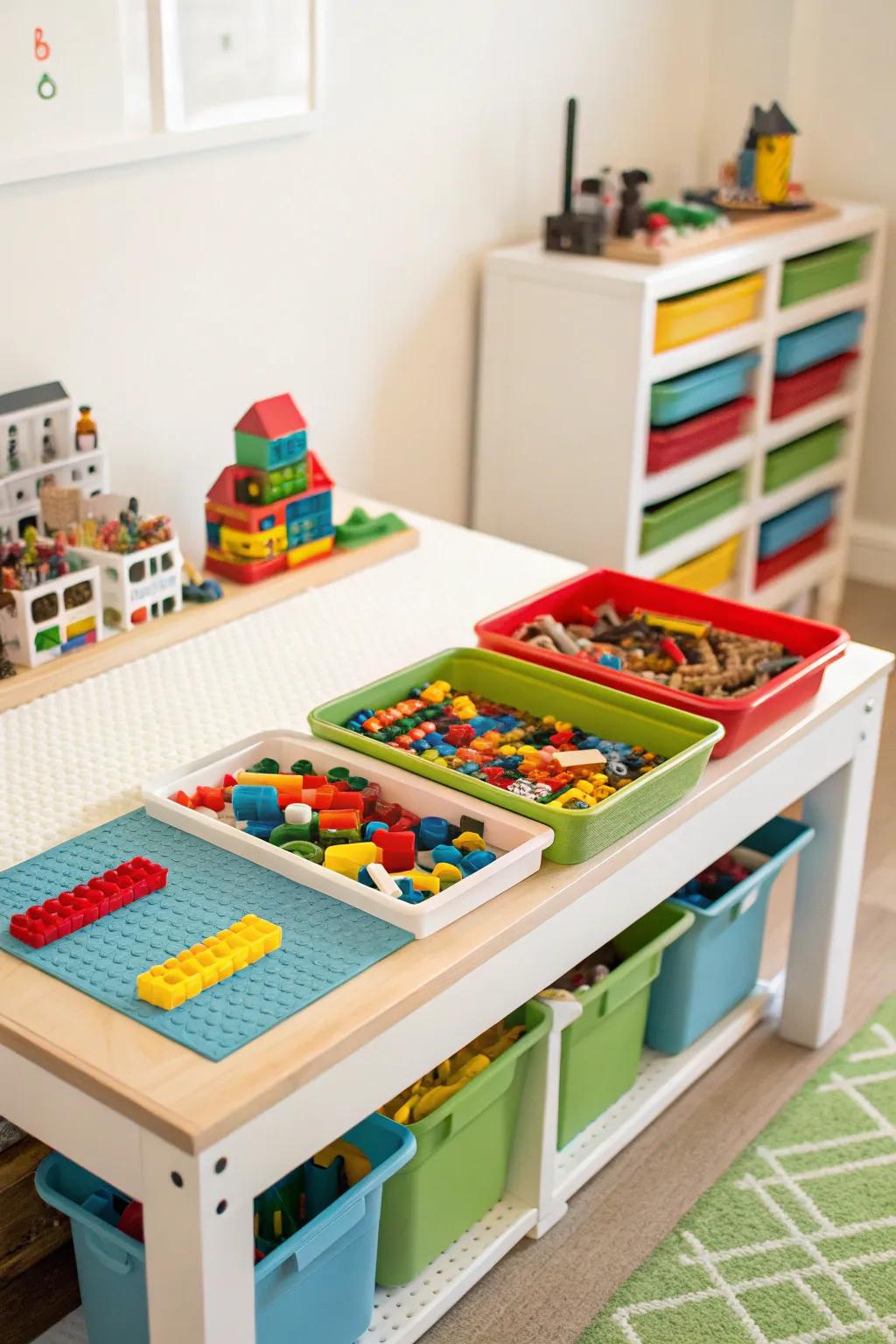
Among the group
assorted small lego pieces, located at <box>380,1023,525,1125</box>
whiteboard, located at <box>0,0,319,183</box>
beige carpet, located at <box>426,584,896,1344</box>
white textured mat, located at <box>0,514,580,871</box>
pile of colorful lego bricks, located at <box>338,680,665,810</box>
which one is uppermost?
whiteboard, located at <box>0,0,319,183</box>

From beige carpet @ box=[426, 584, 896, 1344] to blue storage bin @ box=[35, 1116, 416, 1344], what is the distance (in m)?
0.24

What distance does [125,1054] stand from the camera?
3.82 ft

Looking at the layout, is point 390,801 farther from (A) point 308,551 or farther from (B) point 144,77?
(B) point 144,77

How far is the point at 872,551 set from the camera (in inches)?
148

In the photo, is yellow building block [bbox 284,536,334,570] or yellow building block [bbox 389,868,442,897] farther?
yellow building block [bbox 284,536,334,570]

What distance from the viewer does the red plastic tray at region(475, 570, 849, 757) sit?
1.65 metres

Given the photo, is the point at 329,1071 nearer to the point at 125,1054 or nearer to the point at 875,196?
the point at 125,1054

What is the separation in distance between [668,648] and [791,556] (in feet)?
5.22

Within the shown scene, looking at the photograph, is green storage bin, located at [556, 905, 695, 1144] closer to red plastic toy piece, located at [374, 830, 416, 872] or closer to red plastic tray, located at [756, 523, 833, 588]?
red plastic toy piece, located at [374, 830, 416, 872]

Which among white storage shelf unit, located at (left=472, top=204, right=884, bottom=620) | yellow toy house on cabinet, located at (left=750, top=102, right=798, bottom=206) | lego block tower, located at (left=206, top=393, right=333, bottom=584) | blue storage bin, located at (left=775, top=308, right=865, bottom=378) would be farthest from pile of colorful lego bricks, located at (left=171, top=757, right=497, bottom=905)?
yellow toy house on cabinet, located at (left=750, top=102, right=798, bottom=206)

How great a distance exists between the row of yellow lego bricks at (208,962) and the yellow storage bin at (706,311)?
1.63 m

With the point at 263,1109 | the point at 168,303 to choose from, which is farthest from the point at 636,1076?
the point at 168,303

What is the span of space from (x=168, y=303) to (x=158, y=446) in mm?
200

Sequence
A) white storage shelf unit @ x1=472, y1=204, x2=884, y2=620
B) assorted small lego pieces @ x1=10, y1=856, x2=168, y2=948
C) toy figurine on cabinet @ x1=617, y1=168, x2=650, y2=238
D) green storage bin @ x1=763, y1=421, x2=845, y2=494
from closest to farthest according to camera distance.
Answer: assorted small lego pieces @ x1=10, y1=856, x2=168, y2=948 → white storage shelf unit @ x1=472, y1=204, x2=884, y2=620 → toy figurine on cabinet @ x1=617, y1=168, x2=650, y2=238 → green storage bin @ x1=763, y1=421, x2=845, y2=494
